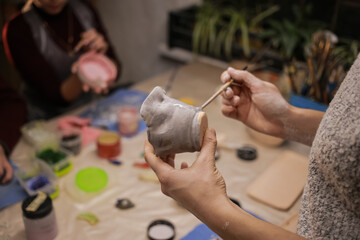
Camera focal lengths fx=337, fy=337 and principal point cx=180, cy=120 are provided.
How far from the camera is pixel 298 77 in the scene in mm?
1923

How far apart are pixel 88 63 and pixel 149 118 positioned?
106 cm

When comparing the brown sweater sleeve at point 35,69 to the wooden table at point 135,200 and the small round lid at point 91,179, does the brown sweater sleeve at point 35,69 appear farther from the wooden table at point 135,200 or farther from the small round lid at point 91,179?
the small round lid at point 91,179

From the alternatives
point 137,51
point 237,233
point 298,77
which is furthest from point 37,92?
point 237,233

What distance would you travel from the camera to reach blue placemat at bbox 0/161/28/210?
1288 millimetres

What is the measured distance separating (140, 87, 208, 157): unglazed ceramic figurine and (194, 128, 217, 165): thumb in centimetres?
2

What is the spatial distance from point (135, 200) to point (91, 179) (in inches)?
8.6

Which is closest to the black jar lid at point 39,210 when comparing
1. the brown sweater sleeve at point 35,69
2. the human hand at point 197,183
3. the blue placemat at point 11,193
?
the blue placemat at point 11,193

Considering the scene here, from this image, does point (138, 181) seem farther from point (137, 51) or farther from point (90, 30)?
point (137, 51)

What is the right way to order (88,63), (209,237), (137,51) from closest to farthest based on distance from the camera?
(209,237) < (88,63) < (137,51)

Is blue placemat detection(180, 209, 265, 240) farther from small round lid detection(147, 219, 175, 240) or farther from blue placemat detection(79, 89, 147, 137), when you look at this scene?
blue placemat detection(79, 89, 147, 137)

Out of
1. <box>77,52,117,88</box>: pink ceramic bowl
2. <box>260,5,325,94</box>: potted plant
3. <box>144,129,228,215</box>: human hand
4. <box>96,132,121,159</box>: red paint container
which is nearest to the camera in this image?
<box>144,129,228,215</box>: human hand

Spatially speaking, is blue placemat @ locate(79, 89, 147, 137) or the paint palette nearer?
the paint palette

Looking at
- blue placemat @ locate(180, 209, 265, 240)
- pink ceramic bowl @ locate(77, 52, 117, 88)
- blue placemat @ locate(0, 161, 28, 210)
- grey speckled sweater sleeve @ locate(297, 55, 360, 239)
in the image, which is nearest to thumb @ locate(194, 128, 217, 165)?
grey speckled sweater sleeve @ locate(297, 55, 360, 239)

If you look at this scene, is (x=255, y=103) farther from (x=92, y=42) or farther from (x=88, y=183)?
(x=92, y=42)
